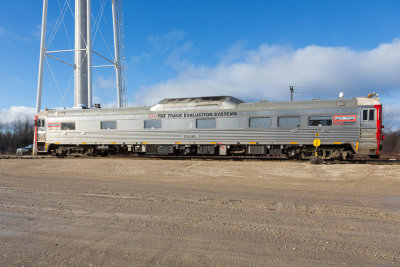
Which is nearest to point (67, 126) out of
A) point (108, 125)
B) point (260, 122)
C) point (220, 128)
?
point (108, 125)

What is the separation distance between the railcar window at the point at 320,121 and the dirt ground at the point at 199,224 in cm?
593

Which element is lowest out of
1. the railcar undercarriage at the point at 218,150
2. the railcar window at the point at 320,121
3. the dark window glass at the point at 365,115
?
the railcar undercarriage at the point at 218,150

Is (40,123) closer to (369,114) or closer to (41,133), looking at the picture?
(41,133)

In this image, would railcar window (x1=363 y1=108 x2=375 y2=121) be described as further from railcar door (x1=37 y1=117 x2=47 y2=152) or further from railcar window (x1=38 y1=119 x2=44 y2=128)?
railcar window (x1=38 y1=119 x2=44 y2=128)

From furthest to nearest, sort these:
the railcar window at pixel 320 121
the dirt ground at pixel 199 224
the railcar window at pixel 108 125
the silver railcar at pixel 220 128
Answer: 1. the railcar window at pixel 108 125
2. the railcar window at pixel 320 121
3. the silver railcar at pixel 220 128
4. the dirt ground at pixel 199 224

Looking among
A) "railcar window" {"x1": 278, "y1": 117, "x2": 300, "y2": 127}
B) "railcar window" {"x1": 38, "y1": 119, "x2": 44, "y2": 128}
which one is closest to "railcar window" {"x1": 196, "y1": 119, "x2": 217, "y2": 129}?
"railcar window" {"x1": 278, "y1": 117, "x2": 300, "y2": 127}

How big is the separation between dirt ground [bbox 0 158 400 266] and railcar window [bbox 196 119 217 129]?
24.5ft

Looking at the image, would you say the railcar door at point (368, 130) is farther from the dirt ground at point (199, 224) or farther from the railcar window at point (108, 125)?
the railcar window at point (108, 125)

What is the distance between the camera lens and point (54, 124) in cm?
1934

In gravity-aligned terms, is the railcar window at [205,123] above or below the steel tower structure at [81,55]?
below

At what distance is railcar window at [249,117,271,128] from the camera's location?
15344mm

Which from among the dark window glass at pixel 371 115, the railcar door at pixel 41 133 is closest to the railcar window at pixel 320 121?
the dark window glass at pixel 371 115

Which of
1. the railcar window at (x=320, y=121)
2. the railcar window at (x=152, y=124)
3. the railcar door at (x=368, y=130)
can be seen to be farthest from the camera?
the railcar window at (x=152, y=124)

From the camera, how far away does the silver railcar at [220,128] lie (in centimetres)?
1429
